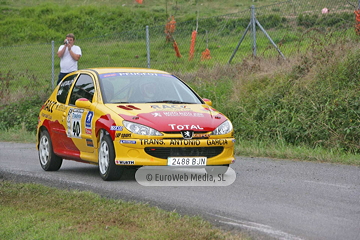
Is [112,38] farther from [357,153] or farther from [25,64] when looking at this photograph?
[357,153]

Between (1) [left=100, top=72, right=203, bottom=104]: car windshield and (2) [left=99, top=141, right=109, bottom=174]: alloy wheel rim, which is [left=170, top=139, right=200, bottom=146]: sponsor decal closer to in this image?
(2) [left=99, top=141, right=109, bottom=174]: alloy wheel rim

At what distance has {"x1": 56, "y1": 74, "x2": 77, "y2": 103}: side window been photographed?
35.5ft

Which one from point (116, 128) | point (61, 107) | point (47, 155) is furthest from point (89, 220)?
point (47, 155)

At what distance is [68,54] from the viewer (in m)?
16.7

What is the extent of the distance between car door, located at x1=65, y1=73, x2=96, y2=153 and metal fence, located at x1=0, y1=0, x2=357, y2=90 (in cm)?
720

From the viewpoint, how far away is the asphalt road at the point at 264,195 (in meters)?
6.41

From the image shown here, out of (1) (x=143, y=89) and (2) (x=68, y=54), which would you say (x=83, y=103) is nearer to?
(1) (x=143, y=89)

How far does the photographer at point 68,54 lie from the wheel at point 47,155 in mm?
5641

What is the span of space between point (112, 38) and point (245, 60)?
4626 millimetres

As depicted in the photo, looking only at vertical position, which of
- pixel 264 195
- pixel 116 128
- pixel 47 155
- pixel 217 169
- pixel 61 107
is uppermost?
pixel 116 128

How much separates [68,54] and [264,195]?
31.8ft

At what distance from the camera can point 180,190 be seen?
847 cm

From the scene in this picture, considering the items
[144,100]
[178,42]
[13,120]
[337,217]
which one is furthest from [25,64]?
[337,217]

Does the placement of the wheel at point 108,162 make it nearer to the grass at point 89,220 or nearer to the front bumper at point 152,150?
the front bumper at point 152,150
